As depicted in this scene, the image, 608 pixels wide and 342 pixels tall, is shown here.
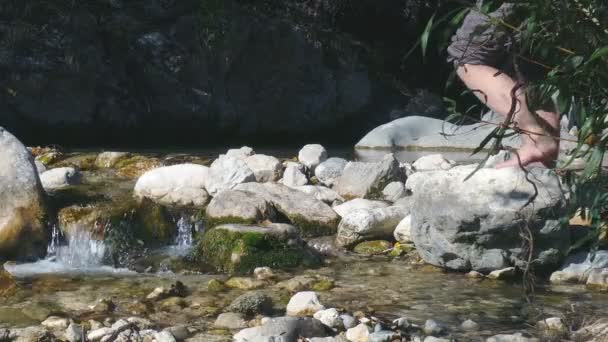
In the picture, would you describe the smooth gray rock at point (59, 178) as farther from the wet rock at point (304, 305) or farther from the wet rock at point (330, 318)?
the wet rock at point (330, 318)

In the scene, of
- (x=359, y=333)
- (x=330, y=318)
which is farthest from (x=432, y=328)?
(x=330, y=318)

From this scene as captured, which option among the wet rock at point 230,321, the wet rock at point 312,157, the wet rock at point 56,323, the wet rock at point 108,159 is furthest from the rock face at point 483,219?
the wet rock at point 108,159

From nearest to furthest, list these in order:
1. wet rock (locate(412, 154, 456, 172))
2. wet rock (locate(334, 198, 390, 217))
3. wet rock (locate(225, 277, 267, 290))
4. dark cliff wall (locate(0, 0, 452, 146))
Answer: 1. wet rock (locate(225, 277, 267, 290))
2. wet rock (locate(334, 198, 390, 217))
3. wet rock (locate(412, 154, 456, 172))
4. dark cliff wall (locate(0, 0, 452, 146))

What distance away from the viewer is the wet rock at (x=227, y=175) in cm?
730

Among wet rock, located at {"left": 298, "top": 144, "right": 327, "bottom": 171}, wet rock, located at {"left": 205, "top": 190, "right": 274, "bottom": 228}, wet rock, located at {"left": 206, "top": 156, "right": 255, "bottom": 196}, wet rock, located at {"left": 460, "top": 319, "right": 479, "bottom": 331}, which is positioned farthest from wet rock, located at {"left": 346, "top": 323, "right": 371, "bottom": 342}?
wet rock, located at {"left": 298, "top": 144, "right": 327, "bottom": 171}

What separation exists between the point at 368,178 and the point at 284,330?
143 inches

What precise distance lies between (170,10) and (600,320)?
11.3 m

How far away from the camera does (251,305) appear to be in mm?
4438

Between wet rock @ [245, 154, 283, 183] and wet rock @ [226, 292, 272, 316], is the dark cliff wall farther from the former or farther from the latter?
wet rock @ [226, 292, 272, 316]

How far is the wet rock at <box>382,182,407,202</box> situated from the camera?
7180mm

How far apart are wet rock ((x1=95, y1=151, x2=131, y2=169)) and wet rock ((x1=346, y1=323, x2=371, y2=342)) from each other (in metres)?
5.57

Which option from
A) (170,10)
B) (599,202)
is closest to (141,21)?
(170,10)

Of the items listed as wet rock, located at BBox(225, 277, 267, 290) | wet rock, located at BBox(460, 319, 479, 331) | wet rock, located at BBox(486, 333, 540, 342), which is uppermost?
wet rock, located at BBox(486, 333, 540, 342)

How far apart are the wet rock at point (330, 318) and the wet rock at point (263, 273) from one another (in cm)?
106
